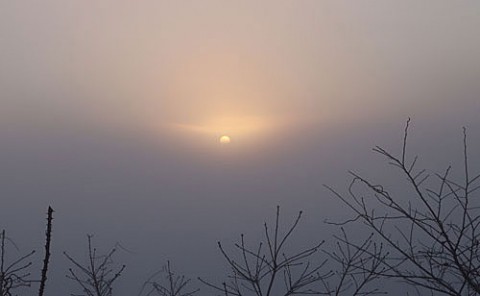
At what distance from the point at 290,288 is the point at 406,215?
2570 mm

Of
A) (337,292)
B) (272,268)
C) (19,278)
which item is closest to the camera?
(19,278)

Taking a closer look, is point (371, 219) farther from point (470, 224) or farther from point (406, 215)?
point (470, 224)

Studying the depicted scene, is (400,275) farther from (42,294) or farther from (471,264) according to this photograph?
(42,294)

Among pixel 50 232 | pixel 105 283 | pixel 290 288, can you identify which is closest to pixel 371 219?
pixel 50 232

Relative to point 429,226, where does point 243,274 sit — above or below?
above

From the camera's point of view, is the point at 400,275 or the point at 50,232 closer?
the point at 50,232

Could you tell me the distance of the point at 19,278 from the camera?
10.6 feet

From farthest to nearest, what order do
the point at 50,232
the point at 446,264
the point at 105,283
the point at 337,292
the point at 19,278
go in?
the point at 105,283, the point at 337,292, the point at 19,278, the point at 446,264, the point at 50,232

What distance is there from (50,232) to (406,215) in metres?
1.74

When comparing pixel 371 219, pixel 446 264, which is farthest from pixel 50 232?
pixel 446 264

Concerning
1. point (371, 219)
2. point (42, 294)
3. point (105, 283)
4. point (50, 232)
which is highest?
point (105, 283)

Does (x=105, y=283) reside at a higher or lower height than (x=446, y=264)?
higher

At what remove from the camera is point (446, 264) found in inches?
119

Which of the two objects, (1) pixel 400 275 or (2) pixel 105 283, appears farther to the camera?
(2) pixel 105 283
